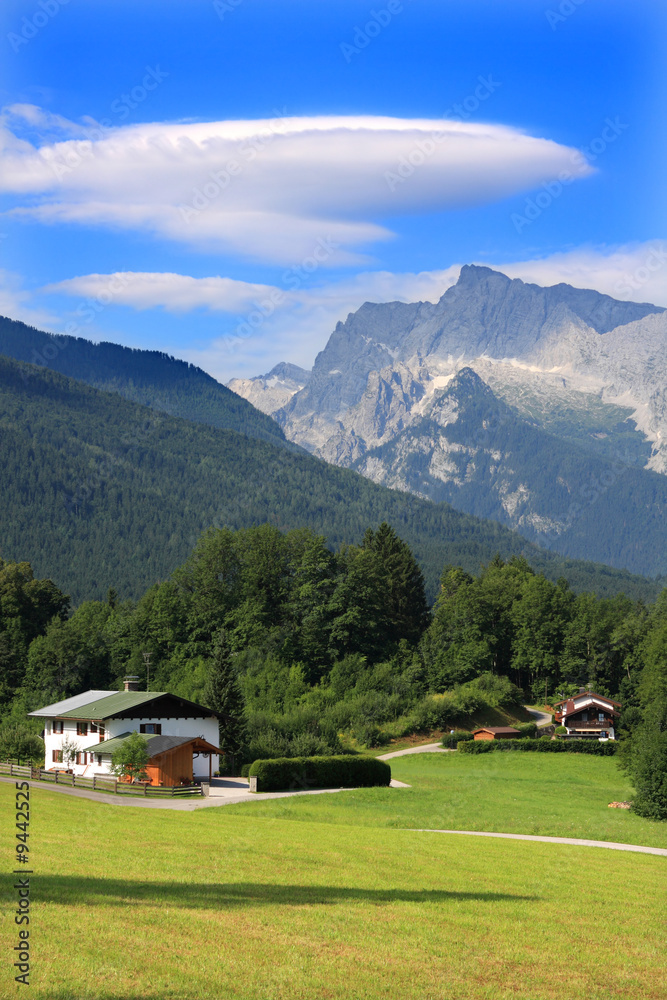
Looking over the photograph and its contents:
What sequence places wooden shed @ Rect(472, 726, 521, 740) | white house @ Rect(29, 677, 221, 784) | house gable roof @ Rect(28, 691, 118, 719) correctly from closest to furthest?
white house @ Rect(29, 677, 221, 784) < house gable roof @ Rect(28, 691, 118, 719) < wooden shed @ Rect(472, 726, 521, 740)

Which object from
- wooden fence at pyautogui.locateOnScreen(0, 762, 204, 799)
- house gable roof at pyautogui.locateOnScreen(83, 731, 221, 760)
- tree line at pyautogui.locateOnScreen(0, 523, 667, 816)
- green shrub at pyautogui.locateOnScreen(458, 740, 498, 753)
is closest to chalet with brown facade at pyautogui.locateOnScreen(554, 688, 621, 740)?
tree line at pyautogui.locateOnScreen(0, 523, 667, 816)

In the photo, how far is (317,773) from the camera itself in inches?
2243

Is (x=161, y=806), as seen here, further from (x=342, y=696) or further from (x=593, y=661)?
(x=593, y=661)

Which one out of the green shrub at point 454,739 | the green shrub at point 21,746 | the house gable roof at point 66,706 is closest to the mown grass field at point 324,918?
the green shrub at point 21,746

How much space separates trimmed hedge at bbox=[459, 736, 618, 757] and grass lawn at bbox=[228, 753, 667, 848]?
22.9 feet

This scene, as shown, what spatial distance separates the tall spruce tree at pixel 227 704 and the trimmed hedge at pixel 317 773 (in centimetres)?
1129

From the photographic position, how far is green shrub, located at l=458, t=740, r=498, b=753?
8075 centimetres

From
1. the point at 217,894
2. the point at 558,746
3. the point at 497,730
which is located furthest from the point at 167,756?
the point at 217,894

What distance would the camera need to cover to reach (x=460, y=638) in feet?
343

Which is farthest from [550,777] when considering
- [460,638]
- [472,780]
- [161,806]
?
[460,638]

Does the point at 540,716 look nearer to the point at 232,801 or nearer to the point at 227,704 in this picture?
the point at 227,704

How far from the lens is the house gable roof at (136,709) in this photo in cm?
6341

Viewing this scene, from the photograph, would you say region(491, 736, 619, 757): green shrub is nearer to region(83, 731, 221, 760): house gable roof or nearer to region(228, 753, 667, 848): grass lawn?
region(228, 753, 667, 848): grass lawn

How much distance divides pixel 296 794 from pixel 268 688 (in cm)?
4128
